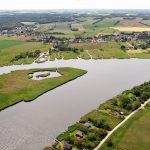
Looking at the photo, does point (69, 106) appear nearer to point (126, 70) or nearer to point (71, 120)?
point (71, 120)

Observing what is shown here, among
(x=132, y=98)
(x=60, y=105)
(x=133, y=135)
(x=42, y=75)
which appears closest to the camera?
(x=133, y=135)

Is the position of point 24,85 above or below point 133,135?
below

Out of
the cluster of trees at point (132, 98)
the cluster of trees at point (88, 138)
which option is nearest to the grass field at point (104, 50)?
the cluster of trees at point (132, 98)

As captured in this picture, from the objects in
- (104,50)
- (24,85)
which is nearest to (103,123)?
(24,85)

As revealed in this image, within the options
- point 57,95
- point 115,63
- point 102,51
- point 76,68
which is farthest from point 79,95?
point 102,51

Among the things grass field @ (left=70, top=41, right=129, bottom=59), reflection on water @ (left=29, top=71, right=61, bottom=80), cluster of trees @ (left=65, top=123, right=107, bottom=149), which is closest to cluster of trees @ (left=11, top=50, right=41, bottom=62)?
grass field @ (left=70, top=41, right=129, bottom=59)

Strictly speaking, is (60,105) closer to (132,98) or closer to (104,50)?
(132,98)
